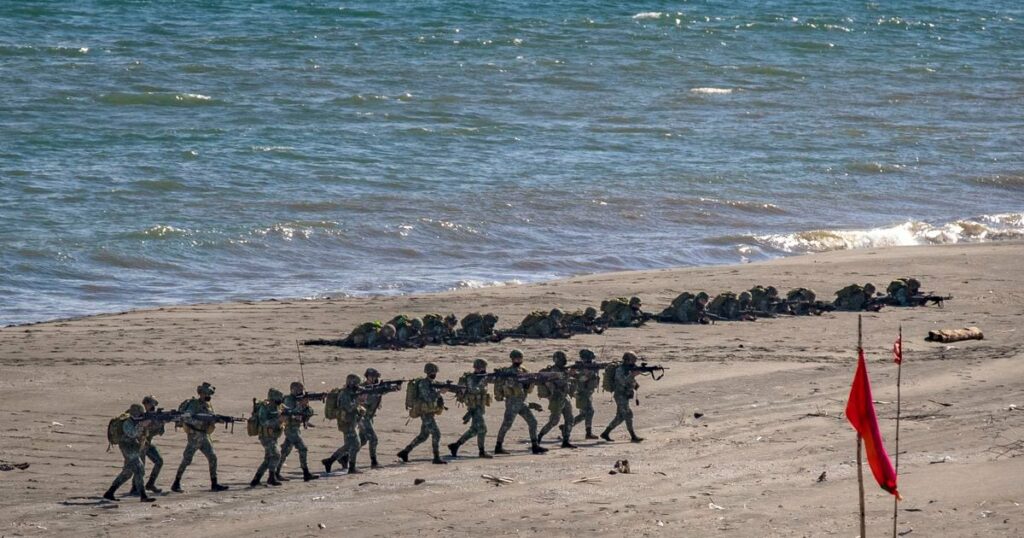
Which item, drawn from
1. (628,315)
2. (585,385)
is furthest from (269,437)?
(628,315)

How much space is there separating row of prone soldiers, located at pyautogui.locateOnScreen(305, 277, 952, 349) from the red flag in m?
10.6

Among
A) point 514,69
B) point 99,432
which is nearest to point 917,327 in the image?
point 99,432

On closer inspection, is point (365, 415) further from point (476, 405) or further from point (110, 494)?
point (110, 494)

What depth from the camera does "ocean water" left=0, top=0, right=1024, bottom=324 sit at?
31.8 metres

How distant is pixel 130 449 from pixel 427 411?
3.41 m

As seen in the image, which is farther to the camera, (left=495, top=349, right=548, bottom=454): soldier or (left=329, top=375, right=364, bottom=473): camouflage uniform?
(left=495, top=349, right=548, bottom=454): soldier

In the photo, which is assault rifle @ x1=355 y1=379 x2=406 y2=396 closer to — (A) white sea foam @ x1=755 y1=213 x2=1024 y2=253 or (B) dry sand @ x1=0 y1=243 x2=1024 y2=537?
(B) dry sand @ x1=0 y1=243 x2=1024 y2=537

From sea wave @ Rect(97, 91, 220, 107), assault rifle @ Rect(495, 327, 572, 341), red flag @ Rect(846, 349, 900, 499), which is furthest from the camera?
sea wave @ Rect(97, 91, 220, 107)

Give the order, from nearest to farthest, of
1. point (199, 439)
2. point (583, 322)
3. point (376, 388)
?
point (199, 439), point (376, 388), point (583, 322)

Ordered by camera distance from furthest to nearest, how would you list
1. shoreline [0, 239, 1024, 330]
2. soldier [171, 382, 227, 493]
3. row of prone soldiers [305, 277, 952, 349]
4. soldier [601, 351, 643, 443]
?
shoreline [0, 239, 1024, 330] → row of prone soldiers [305, 277, 952, 349] → soldier [601, 351, 643, 443] → soldier [171, 382, 227, 493]

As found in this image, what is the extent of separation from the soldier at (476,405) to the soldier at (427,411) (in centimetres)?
38

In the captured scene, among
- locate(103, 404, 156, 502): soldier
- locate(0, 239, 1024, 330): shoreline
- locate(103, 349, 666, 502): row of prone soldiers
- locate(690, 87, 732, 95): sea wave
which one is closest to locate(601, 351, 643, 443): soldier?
locate(103, 349, 666, 502): row of prone soldiers

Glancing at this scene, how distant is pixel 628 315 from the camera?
2492 centimetres

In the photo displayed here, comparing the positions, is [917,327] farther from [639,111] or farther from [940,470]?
[639,111]
